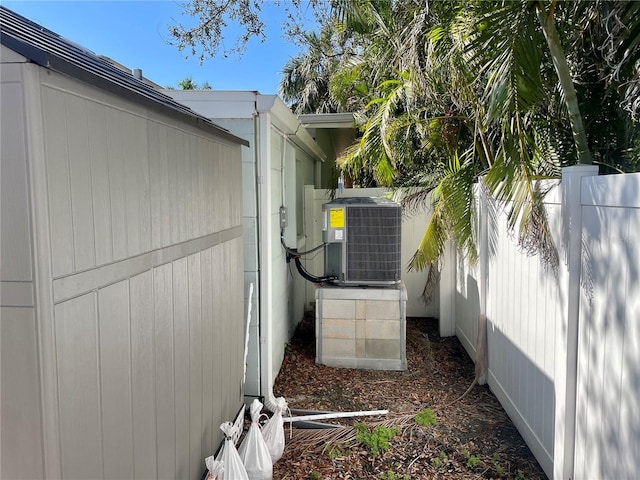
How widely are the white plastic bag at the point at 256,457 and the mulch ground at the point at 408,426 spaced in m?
0.24

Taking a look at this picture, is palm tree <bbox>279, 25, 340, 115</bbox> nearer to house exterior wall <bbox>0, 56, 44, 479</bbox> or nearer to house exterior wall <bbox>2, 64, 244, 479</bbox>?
house exterior wall <bbox>2, 64, 244, 479</bbox>

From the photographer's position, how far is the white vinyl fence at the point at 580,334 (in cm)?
178

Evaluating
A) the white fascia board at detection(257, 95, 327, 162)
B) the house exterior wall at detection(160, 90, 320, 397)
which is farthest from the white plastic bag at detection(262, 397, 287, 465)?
the white fascia board at detection(257, 95, 327, 162)

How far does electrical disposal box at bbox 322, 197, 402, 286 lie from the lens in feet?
15.1

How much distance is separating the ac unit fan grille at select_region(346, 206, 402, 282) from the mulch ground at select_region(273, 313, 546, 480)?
3.25ft

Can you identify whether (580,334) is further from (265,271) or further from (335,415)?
(265,271)

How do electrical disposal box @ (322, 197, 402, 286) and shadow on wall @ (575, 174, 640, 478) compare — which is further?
electrical disposal box @ (322, 197, 402, 286)

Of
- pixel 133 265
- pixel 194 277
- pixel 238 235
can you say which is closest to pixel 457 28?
pixel 238 235

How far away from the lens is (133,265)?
172 centimetres

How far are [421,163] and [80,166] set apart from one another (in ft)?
15.8

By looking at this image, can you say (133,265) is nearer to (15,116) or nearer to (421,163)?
(15,116)

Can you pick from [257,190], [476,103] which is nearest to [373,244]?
[257,190]

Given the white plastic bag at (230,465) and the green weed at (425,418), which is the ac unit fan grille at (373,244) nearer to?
the green weed at (425,418)

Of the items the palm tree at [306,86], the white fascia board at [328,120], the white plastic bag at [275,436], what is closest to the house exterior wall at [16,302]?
the white plastic bag at [275,436]
